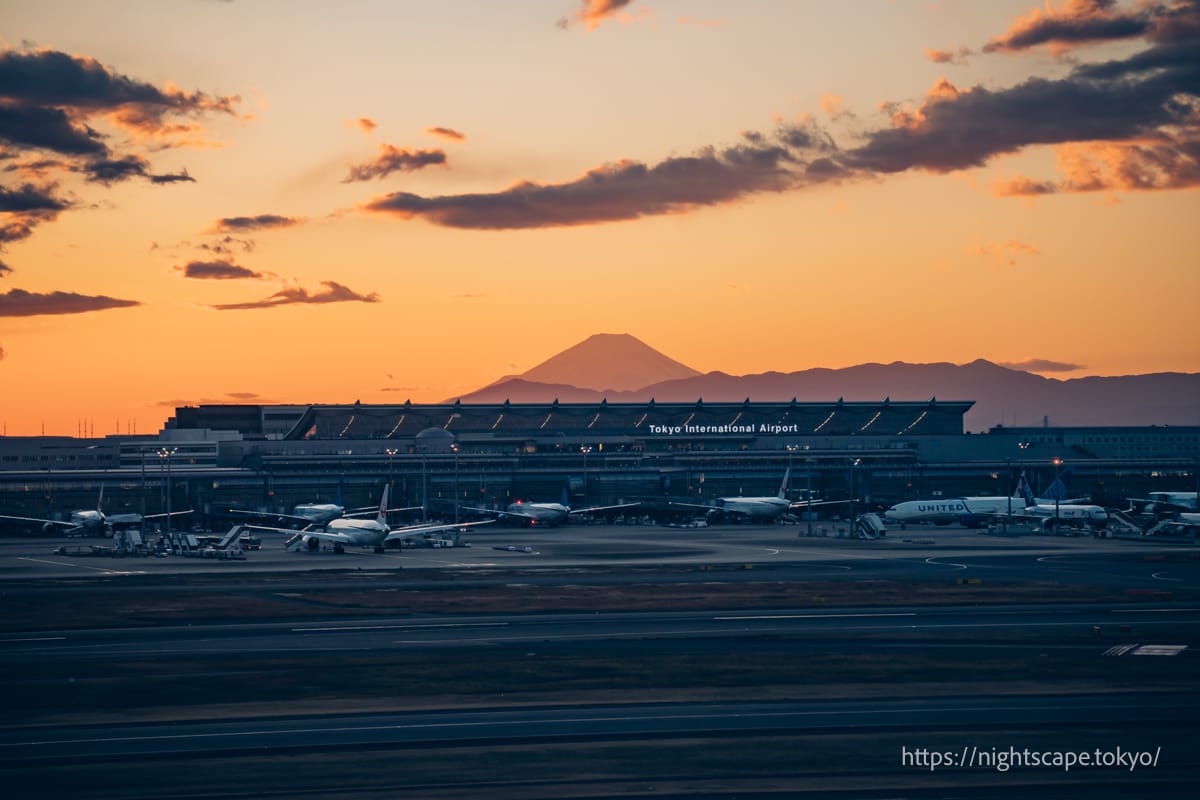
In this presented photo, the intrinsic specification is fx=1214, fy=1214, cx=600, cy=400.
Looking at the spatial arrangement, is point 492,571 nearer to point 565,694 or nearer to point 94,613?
point 94,613

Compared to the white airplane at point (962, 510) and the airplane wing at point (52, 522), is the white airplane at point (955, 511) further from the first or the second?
the airplane wing at point (52, 522)

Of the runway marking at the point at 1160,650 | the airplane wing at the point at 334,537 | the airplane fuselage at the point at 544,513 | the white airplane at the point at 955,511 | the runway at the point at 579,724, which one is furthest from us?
the airplane fuselage at the point at 544,513

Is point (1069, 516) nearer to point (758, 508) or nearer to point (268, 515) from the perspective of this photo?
point (758, 508)

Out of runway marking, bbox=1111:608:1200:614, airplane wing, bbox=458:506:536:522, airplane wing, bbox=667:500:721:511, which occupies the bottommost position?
runway marking, bbox=1111:608:1200:614

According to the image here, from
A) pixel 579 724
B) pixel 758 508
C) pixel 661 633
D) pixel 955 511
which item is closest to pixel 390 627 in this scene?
pixel 661 633

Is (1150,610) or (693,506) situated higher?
(693,506)

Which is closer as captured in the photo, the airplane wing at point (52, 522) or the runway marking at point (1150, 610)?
the runway marking at point (1150, 610)

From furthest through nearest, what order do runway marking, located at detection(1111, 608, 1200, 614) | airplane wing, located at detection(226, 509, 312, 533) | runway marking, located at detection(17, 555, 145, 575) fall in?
airplane wing, located at detection(226, 509, 312, 533), runway marking, located at detection(17, 555, 145, 575), runway marking, located at detection(1111, 608, 1200, 614)

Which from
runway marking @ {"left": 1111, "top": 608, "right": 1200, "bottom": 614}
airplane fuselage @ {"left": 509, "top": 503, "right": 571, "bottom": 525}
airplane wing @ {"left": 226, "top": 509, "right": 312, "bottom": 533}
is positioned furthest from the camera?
airplane fuselage @ {"left": 509, "top": 503, "right": 571, "bottom": 525}

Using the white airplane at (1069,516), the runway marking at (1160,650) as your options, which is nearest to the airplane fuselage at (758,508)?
the white airplane at (1069,516)

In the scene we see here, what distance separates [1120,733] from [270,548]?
115 meters

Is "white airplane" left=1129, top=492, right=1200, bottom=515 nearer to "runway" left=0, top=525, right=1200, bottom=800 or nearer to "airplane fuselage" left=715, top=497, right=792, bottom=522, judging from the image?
"airplane fuselage" left=715, top=497, right=792, bottom=522

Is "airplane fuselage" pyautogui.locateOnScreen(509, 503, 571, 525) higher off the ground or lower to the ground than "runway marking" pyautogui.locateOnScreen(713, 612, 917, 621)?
higher

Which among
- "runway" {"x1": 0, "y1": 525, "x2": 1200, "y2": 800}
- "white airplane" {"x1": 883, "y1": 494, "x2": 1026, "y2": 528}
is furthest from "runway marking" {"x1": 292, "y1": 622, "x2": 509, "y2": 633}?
"white airplane" {"x1": 883, "y1": 494, "x2": 1026, "y2": 528}
